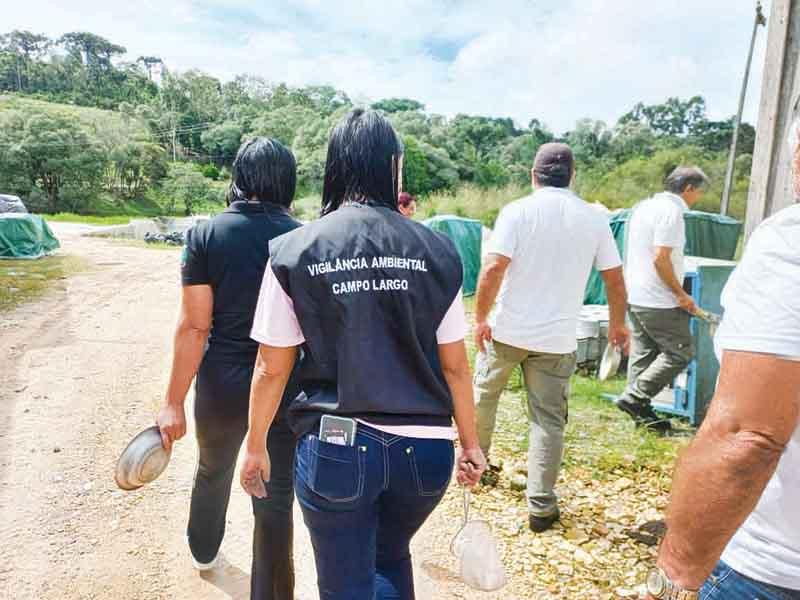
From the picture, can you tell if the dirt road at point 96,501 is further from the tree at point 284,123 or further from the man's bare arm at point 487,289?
the tree at point 284,123

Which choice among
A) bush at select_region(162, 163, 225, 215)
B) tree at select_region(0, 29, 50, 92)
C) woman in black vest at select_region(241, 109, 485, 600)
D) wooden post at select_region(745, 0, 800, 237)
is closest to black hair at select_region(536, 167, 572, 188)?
wooden post at select_region(745, 0, 800, 237)

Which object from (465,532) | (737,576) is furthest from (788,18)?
(465,532)

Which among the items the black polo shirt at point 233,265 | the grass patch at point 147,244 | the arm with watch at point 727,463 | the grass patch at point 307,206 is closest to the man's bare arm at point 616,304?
the black polo shirt at point 233,265

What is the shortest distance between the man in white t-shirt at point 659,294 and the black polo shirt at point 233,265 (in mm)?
3250

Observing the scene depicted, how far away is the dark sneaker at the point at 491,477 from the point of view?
3.62 meters

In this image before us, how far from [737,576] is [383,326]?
925 millimetres

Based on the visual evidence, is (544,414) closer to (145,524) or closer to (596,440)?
(596,440)

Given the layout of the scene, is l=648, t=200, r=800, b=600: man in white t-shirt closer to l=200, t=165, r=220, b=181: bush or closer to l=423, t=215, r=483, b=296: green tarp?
l=423, t=215, r=483, b=296: green tarp

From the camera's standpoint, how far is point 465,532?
88.4 inches

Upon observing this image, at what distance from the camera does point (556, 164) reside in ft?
10.1

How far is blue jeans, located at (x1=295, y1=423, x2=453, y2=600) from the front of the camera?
145 cm

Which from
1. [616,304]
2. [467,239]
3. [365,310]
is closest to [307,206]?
[467,239]

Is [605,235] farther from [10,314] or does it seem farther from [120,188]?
[120,188]

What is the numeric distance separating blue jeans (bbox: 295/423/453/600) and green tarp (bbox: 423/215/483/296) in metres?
10.3
